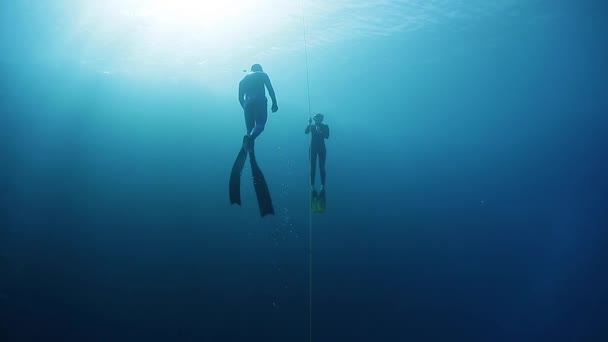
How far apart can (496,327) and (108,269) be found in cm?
1714

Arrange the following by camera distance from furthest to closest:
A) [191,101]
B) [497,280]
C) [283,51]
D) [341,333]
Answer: [191,101], [283,51], [497,280], [341,333]

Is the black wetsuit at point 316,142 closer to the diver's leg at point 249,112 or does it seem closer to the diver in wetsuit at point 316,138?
the diver in wetsuit at point 316,138

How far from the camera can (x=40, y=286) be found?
1512cm

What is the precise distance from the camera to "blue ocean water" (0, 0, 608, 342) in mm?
15562

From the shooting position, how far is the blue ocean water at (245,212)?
15562 millimetres

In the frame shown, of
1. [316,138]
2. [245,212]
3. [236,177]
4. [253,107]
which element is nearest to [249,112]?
[253,107]

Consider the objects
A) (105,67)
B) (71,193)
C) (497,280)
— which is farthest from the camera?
(105,67)

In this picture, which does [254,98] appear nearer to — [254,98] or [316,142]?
[254,98]

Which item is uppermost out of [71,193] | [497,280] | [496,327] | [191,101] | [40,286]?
[191,101]

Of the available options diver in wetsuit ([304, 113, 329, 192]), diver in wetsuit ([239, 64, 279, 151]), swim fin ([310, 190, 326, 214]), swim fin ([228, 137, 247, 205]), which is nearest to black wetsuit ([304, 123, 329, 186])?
diver in wetsuit ([304, 113, 329, 192])

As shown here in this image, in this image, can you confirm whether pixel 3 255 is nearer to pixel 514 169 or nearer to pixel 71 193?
pixel 71 193

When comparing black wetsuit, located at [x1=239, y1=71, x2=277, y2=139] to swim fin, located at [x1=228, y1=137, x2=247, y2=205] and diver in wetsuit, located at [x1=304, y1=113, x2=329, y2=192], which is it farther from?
diver in wetsuit, located at [x1=304, y1=113, x2=329, y2=192]

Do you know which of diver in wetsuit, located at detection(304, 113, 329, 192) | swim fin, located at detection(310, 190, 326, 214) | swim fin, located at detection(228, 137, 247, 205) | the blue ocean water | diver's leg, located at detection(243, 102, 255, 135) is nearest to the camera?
swim fin, located at detection(228, 137, 247, 205)

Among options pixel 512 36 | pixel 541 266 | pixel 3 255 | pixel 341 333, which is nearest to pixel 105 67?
pixel 3 255
